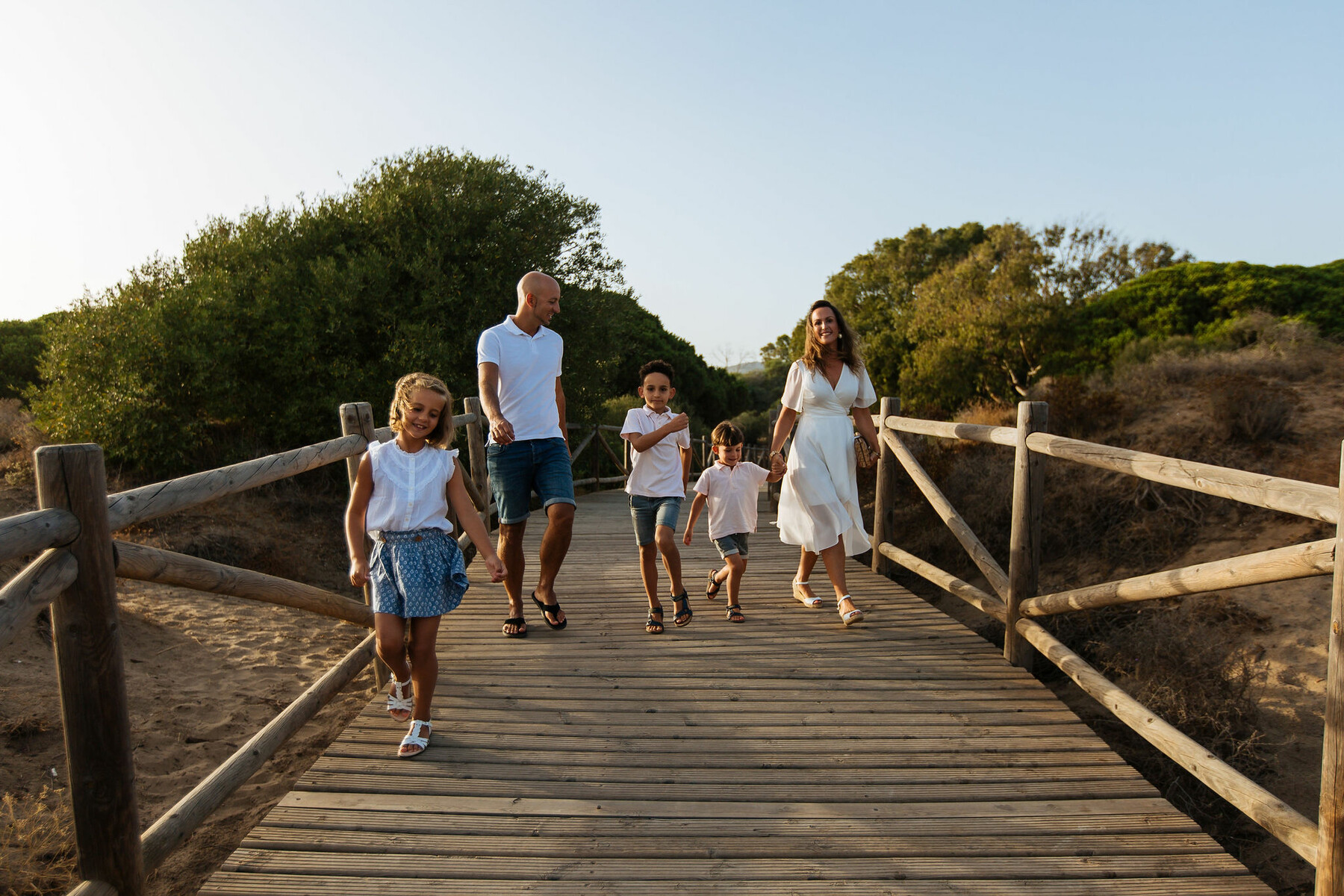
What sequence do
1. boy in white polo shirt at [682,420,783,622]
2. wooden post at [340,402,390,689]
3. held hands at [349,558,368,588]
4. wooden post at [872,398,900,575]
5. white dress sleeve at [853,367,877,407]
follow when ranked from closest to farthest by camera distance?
1. held hands at [349,558,368,588]
2. wooden post at [340,402,390,689]
3. white dress sleeve at [853,367,877,407]
4. boy in white polo shirt at [682,420,783,622]
5. wooden post at [872,398,900,575]

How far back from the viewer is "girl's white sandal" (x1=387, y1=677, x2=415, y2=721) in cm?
317

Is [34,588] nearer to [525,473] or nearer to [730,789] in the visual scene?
[730,789]

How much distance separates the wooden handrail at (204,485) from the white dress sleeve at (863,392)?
2.67 metres

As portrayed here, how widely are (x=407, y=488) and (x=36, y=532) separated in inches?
49.9

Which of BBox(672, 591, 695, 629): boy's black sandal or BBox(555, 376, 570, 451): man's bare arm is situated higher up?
BBox(555, 376, 570, 451): man's bare arm

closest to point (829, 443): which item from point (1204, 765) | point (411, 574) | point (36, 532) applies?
point (1204, 765)

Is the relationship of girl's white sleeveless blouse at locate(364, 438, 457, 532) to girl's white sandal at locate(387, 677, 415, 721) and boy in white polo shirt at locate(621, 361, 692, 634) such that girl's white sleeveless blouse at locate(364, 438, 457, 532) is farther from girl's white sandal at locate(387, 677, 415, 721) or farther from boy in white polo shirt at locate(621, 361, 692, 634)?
boy in white polo shirt at locate(621, 361, 692, 634)

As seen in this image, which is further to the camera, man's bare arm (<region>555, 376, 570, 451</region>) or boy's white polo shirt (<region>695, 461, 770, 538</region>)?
boy's white polo shirt (<region>695, 461, 770, 538</region>)

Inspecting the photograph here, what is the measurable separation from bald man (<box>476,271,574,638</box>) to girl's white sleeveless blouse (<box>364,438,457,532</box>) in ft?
3.25

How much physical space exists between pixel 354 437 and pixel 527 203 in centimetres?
953

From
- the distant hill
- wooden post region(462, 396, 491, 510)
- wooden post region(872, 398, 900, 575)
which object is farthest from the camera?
the distant hill

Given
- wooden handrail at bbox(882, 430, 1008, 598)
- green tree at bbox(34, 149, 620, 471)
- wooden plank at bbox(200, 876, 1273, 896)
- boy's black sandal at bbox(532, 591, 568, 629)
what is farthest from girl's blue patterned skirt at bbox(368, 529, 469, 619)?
green tree at bbox(34, 149, 620, 471)

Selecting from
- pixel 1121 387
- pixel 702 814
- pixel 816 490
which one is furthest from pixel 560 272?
pixel 702 814

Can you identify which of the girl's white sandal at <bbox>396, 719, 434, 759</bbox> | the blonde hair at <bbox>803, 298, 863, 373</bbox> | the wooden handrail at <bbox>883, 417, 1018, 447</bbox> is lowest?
the girl's white sandal at <bbox>396, 719, 434, 759</bbox>
